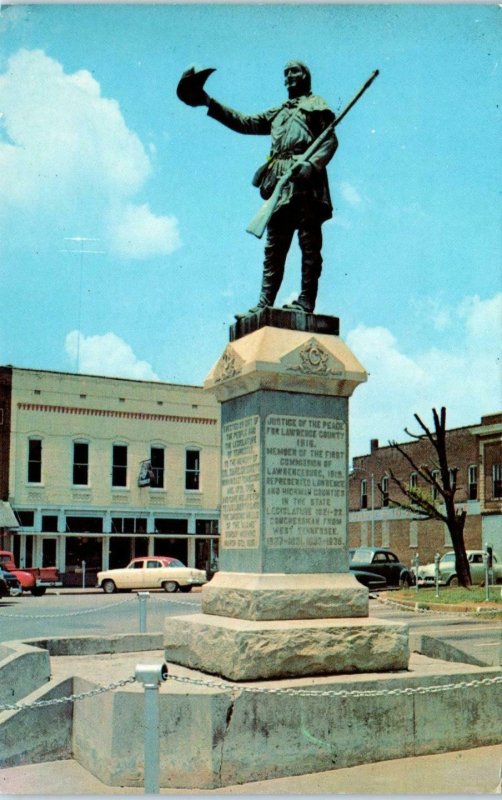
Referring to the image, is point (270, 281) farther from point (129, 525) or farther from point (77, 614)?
point (129, 525)

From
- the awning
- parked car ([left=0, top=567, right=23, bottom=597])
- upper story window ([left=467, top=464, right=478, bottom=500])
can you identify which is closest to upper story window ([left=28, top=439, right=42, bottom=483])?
the awning

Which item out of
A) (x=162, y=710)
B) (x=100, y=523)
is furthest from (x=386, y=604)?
(x=162, y=710)

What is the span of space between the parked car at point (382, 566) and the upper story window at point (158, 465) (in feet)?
31.4

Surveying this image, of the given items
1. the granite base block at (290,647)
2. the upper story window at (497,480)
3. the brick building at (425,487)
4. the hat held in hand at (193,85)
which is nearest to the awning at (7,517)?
the brick building at (425,487)

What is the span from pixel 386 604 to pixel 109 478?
53.8 ft

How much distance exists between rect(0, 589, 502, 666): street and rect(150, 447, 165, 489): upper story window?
12025 mm

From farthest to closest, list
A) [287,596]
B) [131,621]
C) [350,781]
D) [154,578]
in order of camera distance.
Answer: [154,578] < [131,621] < [287,596] < [350,781]

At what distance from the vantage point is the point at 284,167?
29.5 ft

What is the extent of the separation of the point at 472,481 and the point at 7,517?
26.0m

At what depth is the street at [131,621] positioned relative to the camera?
15905 mm

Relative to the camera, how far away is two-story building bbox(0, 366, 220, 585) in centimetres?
3703

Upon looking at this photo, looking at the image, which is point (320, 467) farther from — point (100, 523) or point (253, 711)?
point (100, 523)

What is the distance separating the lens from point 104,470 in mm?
38875

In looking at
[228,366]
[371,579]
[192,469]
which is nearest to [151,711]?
[228,366]
